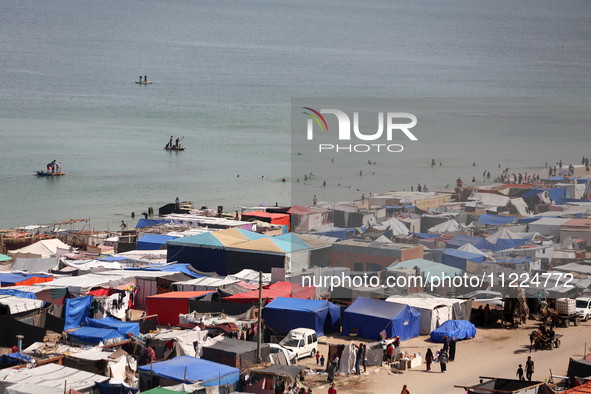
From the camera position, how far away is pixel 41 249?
79.2 ft

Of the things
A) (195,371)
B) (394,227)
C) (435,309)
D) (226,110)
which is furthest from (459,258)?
(226,110)

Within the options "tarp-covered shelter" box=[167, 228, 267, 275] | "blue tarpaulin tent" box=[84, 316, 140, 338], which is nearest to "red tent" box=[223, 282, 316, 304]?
"blue tarpaulin tent" box=[84, 316, 140, 338]

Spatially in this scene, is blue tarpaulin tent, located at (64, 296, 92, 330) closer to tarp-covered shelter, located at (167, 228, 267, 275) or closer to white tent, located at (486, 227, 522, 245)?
tarp-covered shelter, located at (167, 228, 267, 275)

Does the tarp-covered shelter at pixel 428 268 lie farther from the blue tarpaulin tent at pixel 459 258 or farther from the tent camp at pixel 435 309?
the tent camp at pixel 435 309

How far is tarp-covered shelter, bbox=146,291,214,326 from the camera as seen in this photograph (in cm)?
1702

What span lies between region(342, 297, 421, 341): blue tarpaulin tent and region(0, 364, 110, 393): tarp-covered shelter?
5735 millimetres

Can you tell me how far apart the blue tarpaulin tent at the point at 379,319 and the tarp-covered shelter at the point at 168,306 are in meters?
3.23

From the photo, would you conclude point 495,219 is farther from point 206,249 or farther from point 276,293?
point 276,293

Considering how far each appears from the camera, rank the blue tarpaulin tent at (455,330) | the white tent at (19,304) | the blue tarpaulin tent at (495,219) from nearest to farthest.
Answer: the white tent at (19,304) → the blue tarpaulin tent at (455,330) → the blue tarpaulin tent at (495,219)

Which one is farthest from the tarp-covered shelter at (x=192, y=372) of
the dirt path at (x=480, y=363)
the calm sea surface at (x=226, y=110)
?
the calm sea surface at (x=226, y=110)

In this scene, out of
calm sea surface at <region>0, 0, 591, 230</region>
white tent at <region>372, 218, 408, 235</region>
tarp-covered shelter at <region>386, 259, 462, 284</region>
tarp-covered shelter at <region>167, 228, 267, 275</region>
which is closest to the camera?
tarp-covered shelter at <region>386, 259, 462, 284</region>

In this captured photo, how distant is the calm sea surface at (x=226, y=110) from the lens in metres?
41.6

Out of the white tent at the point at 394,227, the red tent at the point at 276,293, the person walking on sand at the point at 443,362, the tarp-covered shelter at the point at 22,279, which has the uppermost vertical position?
the white tent at the point at 394,227

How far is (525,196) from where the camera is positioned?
26.7 m
